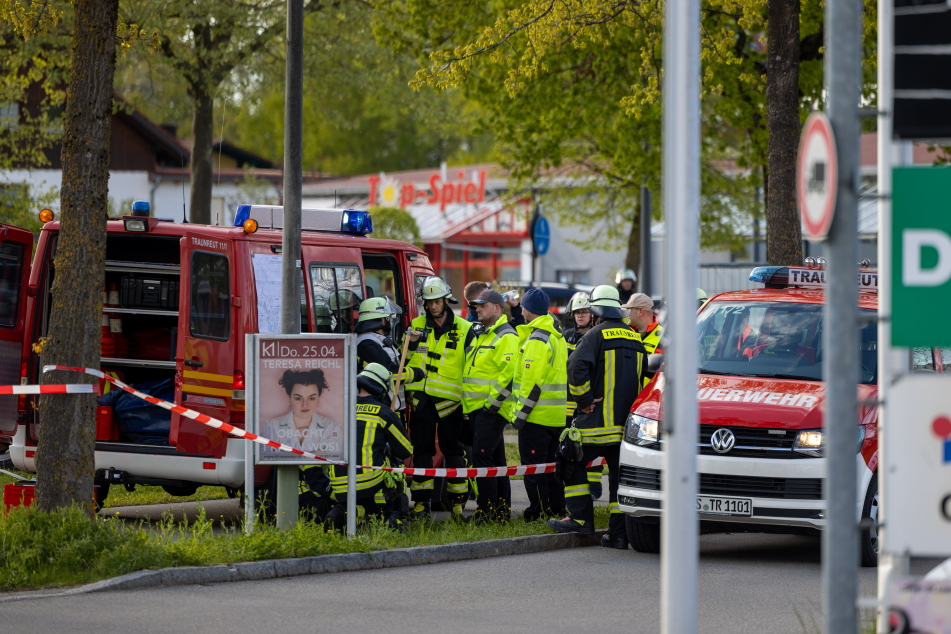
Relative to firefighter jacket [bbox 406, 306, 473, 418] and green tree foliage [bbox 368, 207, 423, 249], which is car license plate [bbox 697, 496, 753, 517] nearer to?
firefighter jacket [bbox 406, 306, 473, 418]

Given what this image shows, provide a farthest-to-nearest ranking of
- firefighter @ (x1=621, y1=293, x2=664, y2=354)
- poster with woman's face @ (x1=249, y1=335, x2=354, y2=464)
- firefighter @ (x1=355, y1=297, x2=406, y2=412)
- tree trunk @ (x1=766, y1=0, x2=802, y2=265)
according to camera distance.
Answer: tree trunk @ (x1=766, y1=0, x2=802, y2=265), firefighter @ (x1=621, y1=293, x2=664, y2=354), firefighter @ (x1=355, y1=297, x2=406, y2=412), poster with woman's face @ (x1=249, y1=335, x2=354, y2=464)

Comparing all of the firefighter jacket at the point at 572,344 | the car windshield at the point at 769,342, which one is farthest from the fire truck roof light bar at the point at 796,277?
the firefighter jacket at the point at 572,344

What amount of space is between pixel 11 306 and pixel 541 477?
4511 mm

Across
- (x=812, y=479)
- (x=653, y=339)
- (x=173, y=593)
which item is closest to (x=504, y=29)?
(x=653, y=339)

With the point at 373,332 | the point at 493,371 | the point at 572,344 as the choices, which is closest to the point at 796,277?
the point at 493,371

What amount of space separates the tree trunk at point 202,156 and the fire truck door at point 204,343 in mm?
11034

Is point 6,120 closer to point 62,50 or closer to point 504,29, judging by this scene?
point 62,50

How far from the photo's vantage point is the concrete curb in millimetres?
7383

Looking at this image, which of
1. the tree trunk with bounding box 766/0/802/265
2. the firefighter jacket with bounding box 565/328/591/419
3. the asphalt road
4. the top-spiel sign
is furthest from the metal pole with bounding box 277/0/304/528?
the top-spiel sign

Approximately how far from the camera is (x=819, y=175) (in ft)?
15.0

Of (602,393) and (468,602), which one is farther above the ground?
(602,393)

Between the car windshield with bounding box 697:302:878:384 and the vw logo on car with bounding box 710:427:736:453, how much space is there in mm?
820

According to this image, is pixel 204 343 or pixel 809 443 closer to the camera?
pixel 809 443

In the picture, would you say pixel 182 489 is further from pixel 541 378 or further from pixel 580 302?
pixel 580 302
